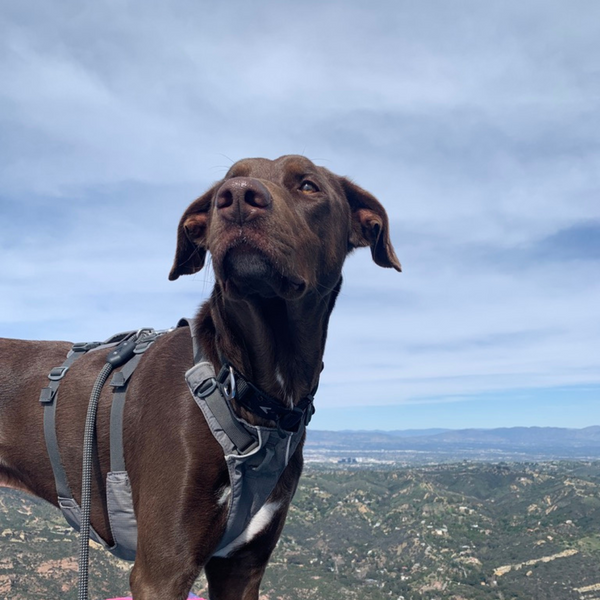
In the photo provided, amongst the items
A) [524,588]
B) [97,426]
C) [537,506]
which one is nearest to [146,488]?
[97,426]

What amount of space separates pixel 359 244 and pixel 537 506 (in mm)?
200940

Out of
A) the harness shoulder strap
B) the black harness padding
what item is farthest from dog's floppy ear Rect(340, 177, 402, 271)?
the harness shoulder strap

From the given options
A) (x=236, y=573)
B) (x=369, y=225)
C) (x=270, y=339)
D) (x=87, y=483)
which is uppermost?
(x=369, y=225)

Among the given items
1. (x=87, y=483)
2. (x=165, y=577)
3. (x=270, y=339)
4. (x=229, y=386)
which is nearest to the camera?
(x=165, y=577)

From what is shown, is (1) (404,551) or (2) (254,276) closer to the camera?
(2) (254,276)

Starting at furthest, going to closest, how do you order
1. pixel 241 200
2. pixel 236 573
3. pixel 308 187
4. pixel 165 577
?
pixel 308 187 < pixel 236 573 < pixel 165 577 < pixel 241 200

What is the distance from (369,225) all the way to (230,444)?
2.61 m

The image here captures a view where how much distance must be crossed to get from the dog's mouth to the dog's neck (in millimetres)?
138

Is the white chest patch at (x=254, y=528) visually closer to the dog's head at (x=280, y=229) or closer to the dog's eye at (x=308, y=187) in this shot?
the dog's head at (x=280, y=229)

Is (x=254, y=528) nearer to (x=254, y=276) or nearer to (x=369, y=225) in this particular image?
(x=254, y=276)

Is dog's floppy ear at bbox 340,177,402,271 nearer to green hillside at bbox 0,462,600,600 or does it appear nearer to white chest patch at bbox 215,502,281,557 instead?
white chest patch at bbox 215,502,281,557

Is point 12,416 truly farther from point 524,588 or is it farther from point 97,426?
point 524,588

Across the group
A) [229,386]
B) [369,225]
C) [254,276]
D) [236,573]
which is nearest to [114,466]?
[229,386]

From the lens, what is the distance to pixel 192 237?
17.2ft
